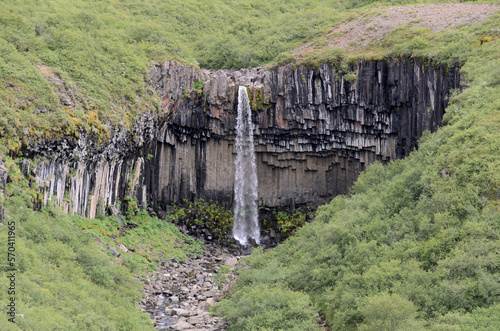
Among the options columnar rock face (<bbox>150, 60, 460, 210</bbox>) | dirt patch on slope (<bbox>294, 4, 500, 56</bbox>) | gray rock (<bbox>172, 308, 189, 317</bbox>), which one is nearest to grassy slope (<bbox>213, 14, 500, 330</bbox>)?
gray rock (<bbox>172, 308, 189, 317</bbox>)

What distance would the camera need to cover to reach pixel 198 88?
37.2 m

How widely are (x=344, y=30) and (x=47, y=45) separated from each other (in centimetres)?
2555

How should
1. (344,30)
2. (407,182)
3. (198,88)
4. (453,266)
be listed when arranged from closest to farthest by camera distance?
(453,266)
(407,182)
(198,88)
(344,30)

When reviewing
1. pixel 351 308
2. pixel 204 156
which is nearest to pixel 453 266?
pixel 351 308

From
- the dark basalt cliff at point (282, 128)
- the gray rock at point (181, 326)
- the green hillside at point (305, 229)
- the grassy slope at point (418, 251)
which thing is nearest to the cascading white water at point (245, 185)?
the dark basalt cliff at point (282, 128)

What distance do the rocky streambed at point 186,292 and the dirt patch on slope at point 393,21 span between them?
2005 cm

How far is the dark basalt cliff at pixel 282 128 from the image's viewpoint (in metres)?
33.1

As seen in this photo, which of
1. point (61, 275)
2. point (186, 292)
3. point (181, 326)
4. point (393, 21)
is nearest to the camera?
point (61, 275)

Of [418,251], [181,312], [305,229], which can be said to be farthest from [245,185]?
[418,251]

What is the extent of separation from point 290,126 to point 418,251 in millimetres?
20472

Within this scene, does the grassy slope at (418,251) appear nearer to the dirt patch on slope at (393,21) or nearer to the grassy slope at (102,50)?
the dirt patch on slope at (393,21)

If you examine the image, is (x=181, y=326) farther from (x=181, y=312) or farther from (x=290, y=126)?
(x=290, y=126)

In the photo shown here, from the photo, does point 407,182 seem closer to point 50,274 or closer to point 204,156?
point 50,274

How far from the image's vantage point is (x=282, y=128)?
1485 inches
